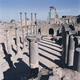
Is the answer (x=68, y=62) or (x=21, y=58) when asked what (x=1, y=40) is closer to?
(x=21, y=58)

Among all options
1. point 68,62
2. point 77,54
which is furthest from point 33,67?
point 77,54

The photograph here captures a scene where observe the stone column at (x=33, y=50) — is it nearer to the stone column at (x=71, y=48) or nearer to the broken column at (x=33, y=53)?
the broken column at (x=33, y=53)

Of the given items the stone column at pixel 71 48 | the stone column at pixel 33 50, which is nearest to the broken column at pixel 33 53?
the stone column at pixel 33 50

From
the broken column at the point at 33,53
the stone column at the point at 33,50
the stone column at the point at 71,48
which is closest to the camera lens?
the stone column at the point at 33,50

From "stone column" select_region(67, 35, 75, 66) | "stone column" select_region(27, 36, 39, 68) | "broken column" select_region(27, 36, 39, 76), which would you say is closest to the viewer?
"stone column" select_region(27, 36, 39, 68)

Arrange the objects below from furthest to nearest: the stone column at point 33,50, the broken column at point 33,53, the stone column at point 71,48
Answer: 1. the stone column at point 71,48
2. the broken column at point 33,53
3. the stone column at point 33,50

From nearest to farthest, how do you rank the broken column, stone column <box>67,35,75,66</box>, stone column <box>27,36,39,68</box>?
stone column <box>27,36,39,68</box>, the broken column, stone column <box>67,35,75,66</box>

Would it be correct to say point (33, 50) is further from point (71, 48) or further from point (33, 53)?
point (71, 48)

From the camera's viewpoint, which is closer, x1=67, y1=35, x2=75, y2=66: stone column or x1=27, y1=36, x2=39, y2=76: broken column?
x1=27, y1=36, x2=39, y2=76: broken column

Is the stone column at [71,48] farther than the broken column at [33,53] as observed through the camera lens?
Yes

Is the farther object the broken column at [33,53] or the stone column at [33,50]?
the broken column at [33,53]

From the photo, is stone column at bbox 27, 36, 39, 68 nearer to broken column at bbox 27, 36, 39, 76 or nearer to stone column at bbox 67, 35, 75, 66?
broken column at bbox 27, 36, 39, 76

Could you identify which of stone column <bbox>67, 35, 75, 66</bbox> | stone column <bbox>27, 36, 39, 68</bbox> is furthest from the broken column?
stone column <bbox>67, 35, 75, 66</bbox>

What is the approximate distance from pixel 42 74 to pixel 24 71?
12.1 ft
